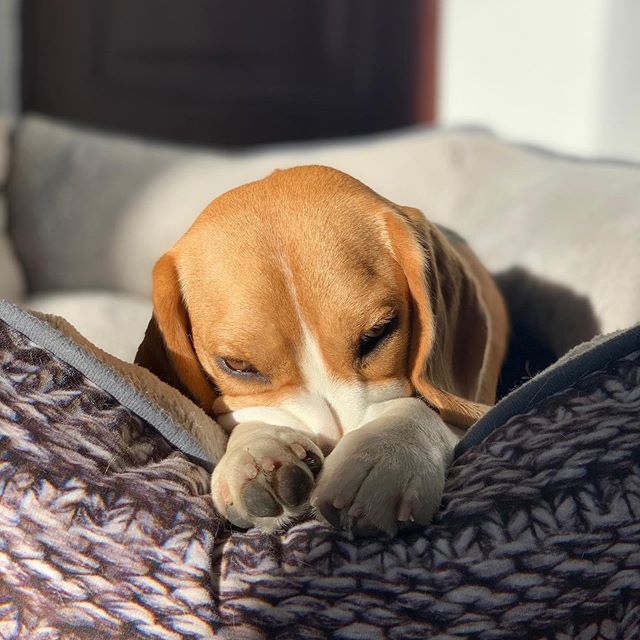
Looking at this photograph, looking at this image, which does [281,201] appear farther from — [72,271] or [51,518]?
[72,271]

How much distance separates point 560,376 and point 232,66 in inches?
137

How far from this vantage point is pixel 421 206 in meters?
1.63

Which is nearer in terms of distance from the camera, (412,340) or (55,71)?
(412,340)

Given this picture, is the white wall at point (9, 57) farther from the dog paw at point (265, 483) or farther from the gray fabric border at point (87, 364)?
the dog paw at point (265, 483)

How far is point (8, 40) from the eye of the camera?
4105mm

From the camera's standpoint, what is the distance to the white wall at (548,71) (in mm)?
3877

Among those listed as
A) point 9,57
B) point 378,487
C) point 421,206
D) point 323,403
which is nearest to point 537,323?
point 421,206

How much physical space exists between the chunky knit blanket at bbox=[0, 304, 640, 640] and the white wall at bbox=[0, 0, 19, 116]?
3.29 meters

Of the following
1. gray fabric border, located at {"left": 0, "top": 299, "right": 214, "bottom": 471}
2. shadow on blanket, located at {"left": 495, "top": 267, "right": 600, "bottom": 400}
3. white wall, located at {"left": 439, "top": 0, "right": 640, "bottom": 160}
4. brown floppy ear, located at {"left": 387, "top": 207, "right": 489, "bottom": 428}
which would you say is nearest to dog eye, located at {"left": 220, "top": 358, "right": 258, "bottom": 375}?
gray fabric border, located at {"left": 0, "top": 299, "right": 214, "bottom": 471}

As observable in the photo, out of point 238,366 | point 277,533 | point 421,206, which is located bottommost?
point 277,533

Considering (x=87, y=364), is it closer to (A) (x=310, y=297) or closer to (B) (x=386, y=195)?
(A) (x=310, y=297)

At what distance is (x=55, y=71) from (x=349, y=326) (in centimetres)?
343

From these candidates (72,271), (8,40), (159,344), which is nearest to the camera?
(159,344)

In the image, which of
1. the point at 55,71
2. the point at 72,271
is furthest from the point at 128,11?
the point at 72,271
